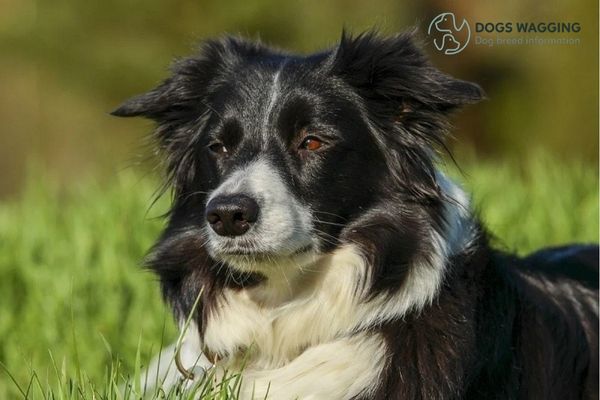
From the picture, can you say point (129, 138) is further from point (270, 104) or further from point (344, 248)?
point (344, 248)

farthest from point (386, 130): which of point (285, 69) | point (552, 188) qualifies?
point (552, 188)

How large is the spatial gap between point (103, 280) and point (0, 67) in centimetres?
1185

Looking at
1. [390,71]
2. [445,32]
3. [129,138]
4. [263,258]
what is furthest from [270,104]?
[129,138]

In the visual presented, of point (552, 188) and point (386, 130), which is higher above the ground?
point (386, 130)

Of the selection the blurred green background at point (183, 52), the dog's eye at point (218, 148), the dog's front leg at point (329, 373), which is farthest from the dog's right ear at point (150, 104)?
the blurred green background at point (183, 52)

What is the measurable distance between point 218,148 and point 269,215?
53 cm

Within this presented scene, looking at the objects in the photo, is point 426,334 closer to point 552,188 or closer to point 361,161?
point 361,161

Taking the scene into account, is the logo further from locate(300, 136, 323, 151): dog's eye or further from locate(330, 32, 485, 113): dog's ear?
locate(300, 136, 323, 151): dog's eye

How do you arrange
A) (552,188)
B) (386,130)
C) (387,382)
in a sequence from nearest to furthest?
(387,382) < (386,130) < (552,188)

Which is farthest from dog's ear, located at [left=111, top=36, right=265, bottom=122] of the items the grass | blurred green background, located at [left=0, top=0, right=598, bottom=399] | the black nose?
blurred green background, located at [left=0, top=0, right=598, bottom=399]

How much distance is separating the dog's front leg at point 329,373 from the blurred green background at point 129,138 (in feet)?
5.65

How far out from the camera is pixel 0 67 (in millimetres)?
17297

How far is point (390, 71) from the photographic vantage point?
13.6 feet

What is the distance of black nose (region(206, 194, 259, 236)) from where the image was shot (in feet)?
12.3
